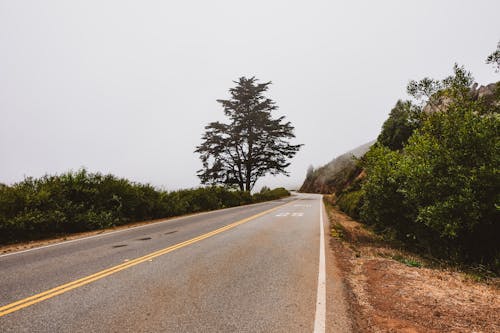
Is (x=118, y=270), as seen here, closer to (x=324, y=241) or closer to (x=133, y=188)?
(x=324, y=241)

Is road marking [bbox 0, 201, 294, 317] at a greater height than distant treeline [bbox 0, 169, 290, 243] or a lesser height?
lesser

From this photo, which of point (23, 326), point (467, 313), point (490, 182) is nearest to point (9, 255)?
point (23, 326)

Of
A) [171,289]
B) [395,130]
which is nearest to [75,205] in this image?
[171,289]

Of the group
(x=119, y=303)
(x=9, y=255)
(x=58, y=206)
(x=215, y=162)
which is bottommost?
(x=119, y=303)

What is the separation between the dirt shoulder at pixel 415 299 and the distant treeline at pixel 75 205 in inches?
427

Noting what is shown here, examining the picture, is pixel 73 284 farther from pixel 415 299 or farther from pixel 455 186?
pixel 455 186

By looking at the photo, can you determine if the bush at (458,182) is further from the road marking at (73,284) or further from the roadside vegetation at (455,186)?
the road marking at (73,284)

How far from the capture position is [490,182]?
617cm

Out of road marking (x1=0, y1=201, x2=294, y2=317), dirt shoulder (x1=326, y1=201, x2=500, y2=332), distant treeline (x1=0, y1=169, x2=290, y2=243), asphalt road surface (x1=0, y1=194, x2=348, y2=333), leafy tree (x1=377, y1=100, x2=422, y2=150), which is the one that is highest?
leafy tree (x1=377, y1=100, x2=422, y2=150)

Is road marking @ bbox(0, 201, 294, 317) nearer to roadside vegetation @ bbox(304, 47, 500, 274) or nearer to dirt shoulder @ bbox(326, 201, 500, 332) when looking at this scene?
dirt shoulder @ bbox(326, 201, 500, 332)

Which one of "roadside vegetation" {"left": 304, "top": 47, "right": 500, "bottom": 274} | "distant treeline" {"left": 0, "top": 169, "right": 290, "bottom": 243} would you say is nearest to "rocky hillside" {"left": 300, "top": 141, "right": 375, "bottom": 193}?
"distant treeline" {"left": 0, "top": 169, "right": 290, "bottom": 243}

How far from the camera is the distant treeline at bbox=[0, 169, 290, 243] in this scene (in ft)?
30.8

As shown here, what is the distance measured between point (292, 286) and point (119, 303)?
284 centimetres

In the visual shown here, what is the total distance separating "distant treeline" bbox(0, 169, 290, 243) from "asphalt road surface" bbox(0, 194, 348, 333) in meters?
2.60
